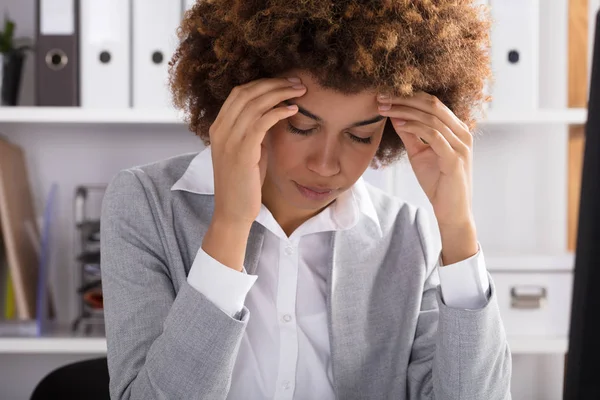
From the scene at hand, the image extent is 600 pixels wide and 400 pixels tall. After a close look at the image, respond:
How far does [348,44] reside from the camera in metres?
0.86

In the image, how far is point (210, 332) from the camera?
892mm

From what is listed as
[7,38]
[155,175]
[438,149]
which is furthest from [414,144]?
[7,38]

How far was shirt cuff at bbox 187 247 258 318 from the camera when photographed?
91cm

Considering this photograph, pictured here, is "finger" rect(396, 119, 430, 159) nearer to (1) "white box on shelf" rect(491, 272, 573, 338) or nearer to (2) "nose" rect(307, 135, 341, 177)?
(2) "nose" rect(307, 135, 341, 177)

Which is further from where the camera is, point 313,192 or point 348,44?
point 313,192

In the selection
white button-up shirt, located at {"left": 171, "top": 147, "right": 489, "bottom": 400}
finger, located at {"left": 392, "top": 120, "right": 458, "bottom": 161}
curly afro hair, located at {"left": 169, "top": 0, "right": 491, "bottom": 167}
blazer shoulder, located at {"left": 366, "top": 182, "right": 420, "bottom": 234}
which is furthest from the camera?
blazer shoulder, located at {"left": 366, "top": 182, "right": 420, "bottom": 234}

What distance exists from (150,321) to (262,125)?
0.33 metres

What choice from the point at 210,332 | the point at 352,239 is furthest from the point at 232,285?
the point at 352,239

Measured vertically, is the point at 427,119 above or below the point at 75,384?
above

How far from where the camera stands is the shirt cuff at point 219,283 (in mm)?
907

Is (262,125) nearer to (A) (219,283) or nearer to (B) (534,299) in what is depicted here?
(A) (219,283)

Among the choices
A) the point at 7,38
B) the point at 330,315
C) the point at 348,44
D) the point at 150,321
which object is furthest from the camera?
the point at 7,38

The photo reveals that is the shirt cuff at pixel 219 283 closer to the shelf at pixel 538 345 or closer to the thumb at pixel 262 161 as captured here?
the thumb at pixel 262 161

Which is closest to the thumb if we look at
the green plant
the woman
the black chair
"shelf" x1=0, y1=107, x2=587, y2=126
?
the woman
